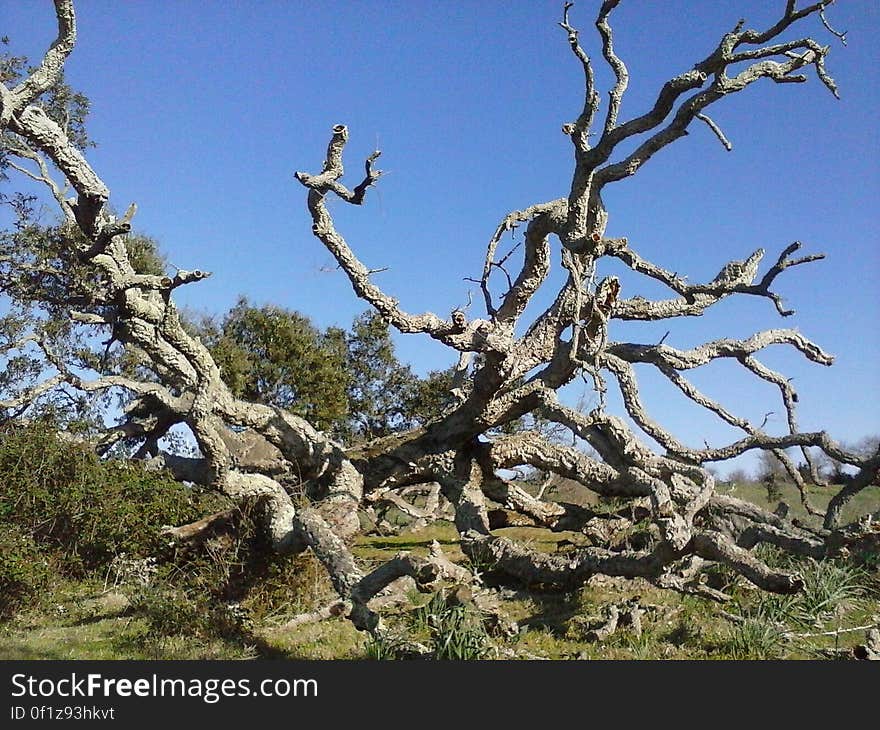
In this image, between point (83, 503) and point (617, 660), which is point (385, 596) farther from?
point (83, 503)

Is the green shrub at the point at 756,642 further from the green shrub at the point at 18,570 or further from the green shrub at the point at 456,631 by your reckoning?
the green shrub at the point at 18,570

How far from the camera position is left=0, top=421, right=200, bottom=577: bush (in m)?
8.73

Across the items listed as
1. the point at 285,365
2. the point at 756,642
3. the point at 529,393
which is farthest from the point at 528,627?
the point at 285,365

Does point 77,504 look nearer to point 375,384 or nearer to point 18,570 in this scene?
point 18,570

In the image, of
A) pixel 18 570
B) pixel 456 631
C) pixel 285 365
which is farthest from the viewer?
pixel 285 365

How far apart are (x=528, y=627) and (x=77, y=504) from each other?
5.59 metres

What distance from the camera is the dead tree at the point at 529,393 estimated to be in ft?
25.9

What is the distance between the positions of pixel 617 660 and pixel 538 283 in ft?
20.8

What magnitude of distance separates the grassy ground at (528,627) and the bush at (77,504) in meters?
0.51

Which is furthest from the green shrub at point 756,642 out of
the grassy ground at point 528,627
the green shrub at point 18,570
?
the green shrub at point 18,570

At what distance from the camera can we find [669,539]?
694 centimetres

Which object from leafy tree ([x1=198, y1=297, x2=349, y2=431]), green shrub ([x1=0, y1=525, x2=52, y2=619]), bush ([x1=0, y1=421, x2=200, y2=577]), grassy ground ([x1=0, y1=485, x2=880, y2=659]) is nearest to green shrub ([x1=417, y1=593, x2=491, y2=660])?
grassy ground ([x1=0, y1=485, x2=880, y2=659])

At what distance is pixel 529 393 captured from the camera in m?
11.0

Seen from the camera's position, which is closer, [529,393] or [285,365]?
[529,393]
